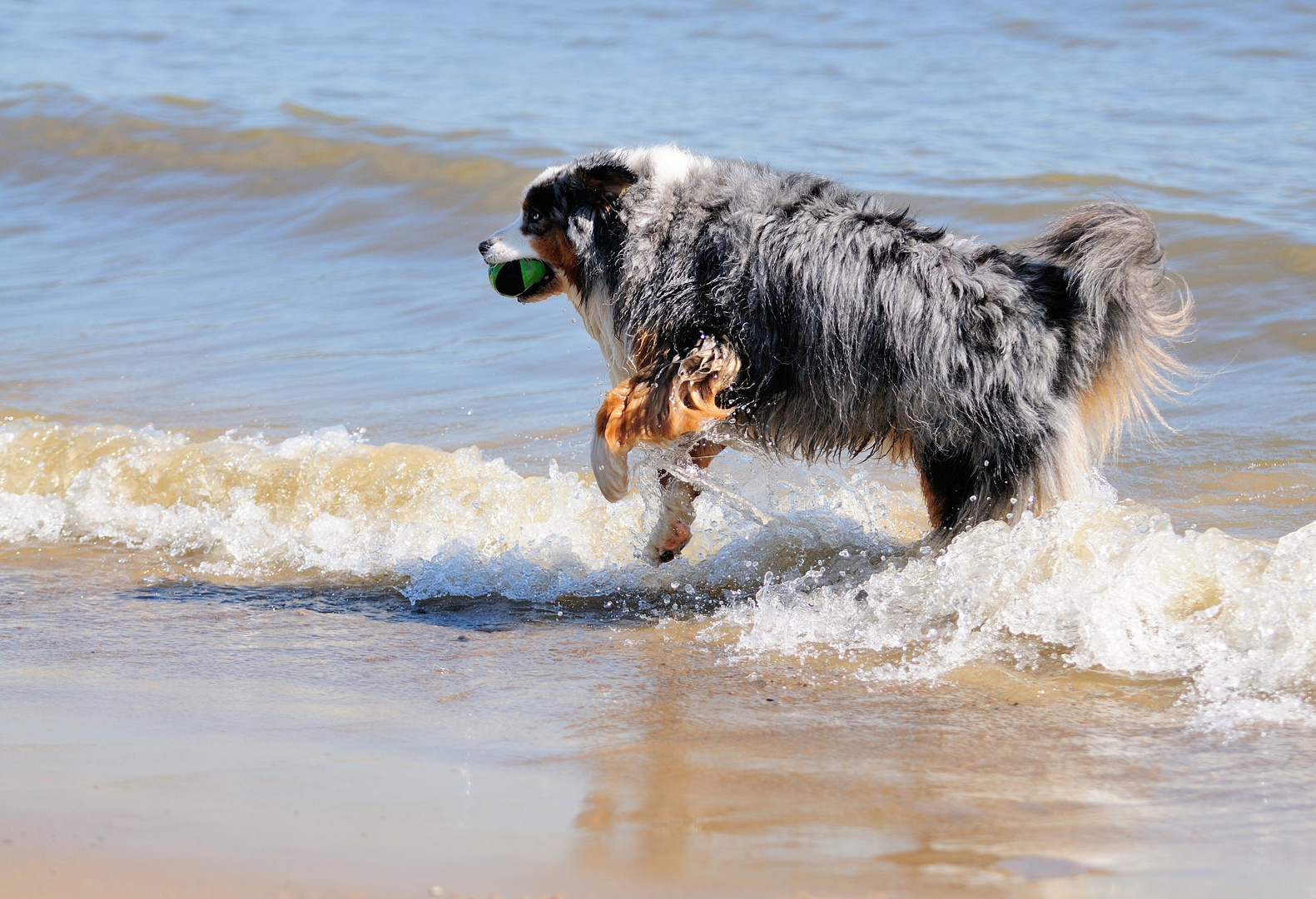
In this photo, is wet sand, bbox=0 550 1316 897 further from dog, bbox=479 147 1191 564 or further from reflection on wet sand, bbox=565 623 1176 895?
dog, bbox=479 147 1191 564

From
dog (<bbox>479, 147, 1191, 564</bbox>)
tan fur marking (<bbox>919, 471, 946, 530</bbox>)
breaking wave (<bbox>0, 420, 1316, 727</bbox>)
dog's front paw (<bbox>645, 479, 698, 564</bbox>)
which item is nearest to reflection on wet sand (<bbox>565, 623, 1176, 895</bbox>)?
breaking wave (<bbox>0, 420, 1316, 727</bbox>)

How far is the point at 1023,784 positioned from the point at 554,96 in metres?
12.0

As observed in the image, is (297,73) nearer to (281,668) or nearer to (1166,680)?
(281,668)

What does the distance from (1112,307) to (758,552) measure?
149cm

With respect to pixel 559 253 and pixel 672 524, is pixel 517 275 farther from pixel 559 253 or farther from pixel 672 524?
pixel 672 524

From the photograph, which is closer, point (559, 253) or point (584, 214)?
point (584, 214)

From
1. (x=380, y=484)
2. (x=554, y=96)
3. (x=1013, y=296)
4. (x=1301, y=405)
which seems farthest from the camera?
(x=554, y=96)

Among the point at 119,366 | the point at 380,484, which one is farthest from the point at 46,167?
the point at 380,484

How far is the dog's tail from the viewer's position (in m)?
3.83

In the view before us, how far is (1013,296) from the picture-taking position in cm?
388

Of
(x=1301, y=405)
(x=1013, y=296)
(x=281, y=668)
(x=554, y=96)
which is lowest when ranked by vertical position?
(x=281, y=668)

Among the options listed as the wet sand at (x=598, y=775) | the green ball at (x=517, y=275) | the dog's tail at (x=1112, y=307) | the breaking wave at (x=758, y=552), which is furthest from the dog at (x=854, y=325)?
the wet sand at (x=598, y=775)

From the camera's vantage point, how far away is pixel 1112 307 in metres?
3.84

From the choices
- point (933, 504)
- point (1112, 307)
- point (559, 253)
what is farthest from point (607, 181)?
point (1112, 307)
